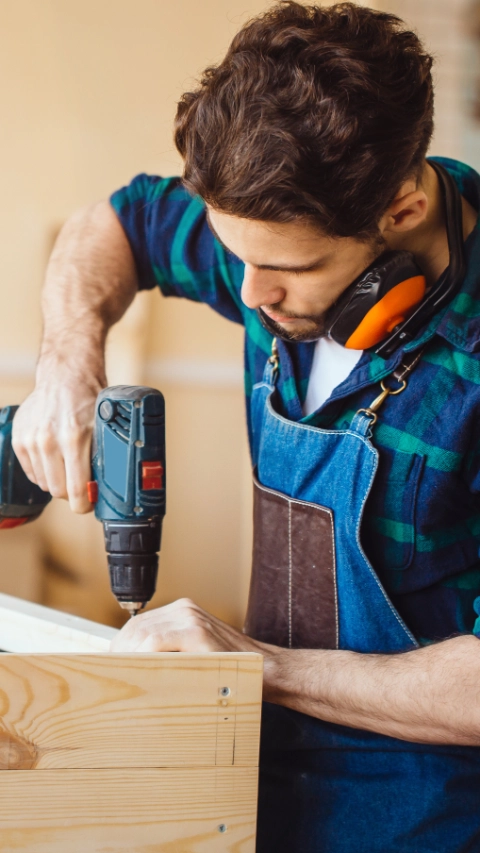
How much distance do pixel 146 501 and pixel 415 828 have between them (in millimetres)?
599

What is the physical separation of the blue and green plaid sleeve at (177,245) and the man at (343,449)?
0.26m

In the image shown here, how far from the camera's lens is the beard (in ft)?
3.81

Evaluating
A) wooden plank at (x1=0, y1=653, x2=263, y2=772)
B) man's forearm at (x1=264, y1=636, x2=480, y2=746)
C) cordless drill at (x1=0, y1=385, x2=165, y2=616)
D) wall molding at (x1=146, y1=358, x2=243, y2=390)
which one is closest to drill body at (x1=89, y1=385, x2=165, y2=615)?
cordless drill at (x1=0, y1=385, x2=165, y2=616)

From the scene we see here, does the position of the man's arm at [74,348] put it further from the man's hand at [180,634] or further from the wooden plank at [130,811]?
the wooden plank at [130,811]

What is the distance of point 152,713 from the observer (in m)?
0.83

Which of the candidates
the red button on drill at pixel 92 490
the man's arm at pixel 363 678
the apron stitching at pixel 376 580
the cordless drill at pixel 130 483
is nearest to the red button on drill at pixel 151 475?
the cordless drill at pixel 130 483

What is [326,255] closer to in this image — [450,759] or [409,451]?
[409,451]

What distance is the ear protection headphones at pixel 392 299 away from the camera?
1087 millimetres

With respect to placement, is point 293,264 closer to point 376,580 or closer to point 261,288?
point 261,288

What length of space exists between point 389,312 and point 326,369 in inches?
8.7

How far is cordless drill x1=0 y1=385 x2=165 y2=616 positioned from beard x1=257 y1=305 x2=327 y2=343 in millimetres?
212

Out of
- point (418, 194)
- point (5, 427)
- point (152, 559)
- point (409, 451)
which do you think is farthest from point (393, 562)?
point (5, 427)

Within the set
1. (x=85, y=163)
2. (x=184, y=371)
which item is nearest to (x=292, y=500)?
(x=184, y=371)

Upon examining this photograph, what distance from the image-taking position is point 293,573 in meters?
1.25
